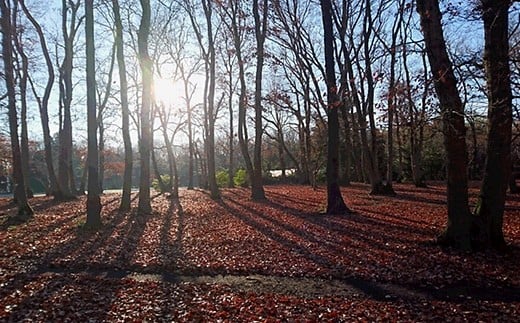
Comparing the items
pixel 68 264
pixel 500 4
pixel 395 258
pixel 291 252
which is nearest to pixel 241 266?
pixel 291 252

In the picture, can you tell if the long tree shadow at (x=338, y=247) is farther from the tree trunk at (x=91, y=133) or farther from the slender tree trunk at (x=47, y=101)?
the slender tree trunk at (x=47, y=101)

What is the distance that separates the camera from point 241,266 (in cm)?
768

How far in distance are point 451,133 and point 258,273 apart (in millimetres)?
4562

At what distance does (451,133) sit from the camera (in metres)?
7.66

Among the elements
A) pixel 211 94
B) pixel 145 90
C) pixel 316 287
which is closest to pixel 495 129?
pixel 316 287

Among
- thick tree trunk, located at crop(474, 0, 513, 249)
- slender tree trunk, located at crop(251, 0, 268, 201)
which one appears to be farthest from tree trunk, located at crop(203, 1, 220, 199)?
thick tree trunk, located at crop(474, 0, 513, 249)

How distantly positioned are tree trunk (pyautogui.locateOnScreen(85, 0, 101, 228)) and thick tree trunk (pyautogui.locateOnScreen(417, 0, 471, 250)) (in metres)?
9.00

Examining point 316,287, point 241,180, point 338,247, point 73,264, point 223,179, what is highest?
point 223,179

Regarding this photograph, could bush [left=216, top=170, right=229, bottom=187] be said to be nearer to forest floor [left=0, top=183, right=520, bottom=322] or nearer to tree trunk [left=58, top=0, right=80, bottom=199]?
tree trunk [left=58, top=0, right=80, bottom=199]

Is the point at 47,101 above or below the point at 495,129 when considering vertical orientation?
above

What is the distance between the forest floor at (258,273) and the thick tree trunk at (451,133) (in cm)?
57

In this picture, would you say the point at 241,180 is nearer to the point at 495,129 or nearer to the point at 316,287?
the point at 495,129

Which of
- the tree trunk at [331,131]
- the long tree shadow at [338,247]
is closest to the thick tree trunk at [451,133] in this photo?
the long tree shadow at [338,247]

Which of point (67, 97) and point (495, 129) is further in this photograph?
point (67, 97)
